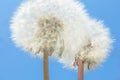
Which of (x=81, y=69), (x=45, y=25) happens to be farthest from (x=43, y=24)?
(x=81, y=69)

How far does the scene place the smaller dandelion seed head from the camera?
1.76ft

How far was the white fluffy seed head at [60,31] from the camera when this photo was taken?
54cm

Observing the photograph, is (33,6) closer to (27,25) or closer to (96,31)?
(27,25)

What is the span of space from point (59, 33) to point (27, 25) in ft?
0.26

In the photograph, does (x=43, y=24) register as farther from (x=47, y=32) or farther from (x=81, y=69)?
(x=81, y=69)

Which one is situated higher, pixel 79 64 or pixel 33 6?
pixel 33 6

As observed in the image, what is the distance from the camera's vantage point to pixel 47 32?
1.78ft

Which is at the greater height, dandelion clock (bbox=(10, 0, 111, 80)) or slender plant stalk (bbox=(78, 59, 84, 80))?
dandelion clock (bbox=(10, 0, 111, 80))

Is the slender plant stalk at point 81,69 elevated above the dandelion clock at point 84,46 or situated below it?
below

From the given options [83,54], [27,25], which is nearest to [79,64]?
[83,54]

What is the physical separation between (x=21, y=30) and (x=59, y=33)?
3.8 inches

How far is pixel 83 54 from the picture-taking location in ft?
1.81

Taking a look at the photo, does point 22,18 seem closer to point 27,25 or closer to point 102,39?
point 27,25

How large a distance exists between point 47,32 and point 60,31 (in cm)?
3
